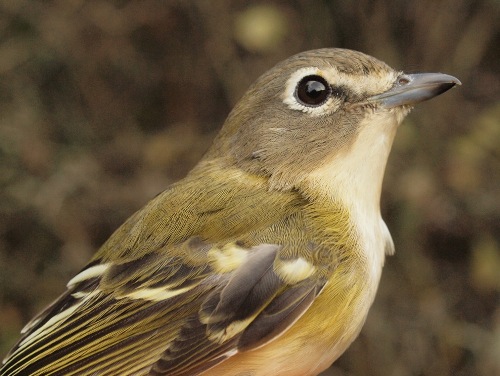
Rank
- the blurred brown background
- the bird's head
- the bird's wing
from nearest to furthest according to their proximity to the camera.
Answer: the bird's wing
the bird's head
the blurred brown background

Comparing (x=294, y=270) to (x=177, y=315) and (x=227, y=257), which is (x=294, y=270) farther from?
(x=177, y=315)

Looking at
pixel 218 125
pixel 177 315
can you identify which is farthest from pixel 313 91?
pixel 218 125

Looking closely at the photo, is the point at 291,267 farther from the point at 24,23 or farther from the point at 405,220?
the point at 24,23

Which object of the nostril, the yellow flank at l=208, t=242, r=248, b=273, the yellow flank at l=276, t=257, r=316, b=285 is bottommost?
the yellow flank at l=276, t=257, r=316, b=285

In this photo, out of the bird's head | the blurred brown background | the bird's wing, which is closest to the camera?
the bird's wing

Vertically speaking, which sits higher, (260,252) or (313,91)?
(313,91)

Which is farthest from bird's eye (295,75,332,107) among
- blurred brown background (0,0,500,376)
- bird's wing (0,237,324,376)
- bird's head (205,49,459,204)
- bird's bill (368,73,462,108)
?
blurred brown background (0,0,500,376)

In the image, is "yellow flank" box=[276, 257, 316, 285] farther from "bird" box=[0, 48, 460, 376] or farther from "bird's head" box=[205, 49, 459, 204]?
"bird's head" box=[205, 49, 459, 204]
